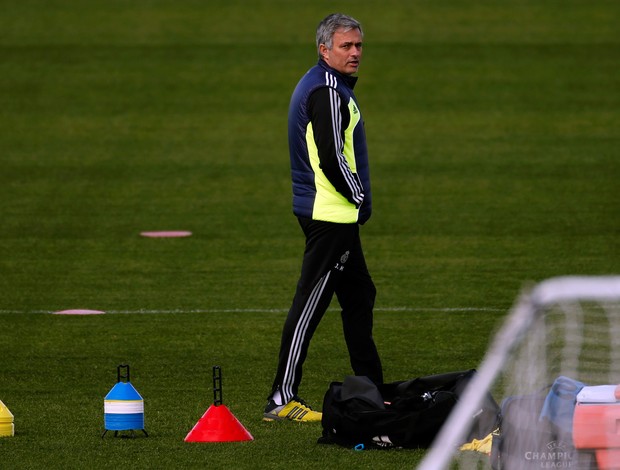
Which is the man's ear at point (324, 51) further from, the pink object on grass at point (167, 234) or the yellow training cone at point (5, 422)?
the pink object on grass at point (167, 234)

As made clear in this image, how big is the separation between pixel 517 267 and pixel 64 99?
12683 mm

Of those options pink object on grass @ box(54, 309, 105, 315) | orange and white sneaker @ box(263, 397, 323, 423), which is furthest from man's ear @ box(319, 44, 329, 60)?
pink object on grass @ box(54, 309, 105, 315)

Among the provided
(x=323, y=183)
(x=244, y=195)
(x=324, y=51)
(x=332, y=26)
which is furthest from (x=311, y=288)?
(x=244, y=195)

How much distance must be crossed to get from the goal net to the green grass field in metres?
1.41

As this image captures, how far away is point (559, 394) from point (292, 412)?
2694 millimetres

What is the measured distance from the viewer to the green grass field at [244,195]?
8734 mm

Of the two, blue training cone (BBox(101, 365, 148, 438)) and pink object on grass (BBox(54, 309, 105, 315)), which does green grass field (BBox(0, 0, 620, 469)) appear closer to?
blue training cone (BBox(101, 365, 148, 438))

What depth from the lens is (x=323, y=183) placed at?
7641 millimetres

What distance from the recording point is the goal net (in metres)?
4.82

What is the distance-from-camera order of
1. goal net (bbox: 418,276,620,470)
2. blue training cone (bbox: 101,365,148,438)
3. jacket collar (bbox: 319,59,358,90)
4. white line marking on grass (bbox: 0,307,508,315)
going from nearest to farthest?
goal net (bbox: 418,276,620,470) < blue training cone (bbox: 101,365,148,438) < jacket collar (bbox: 319,59,358,90) < white line marking on grass (bbox: 0,307,508,315)

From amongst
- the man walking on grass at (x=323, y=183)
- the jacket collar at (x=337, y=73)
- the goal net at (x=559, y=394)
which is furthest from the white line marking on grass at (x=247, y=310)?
the goal net at (x=559, y=394)

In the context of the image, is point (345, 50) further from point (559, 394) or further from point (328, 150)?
point (559, 394)

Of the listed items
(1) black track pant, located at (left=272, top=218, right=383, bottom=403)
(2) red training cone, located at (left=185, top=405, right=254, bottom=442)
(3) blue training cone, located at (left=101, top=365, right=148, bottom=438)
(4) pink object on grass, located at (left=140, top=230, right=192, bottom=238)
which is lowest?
(2) red training cone, located at (left=185, top=405, right=254, bottom=442)

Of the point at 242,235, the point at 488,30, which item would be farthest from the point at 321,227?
the point at 488,30
